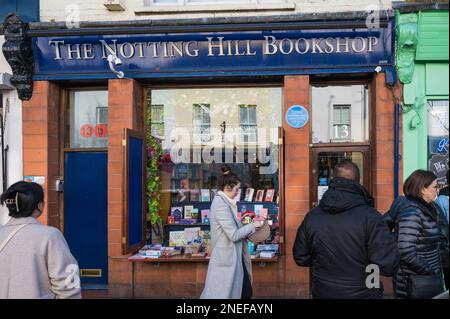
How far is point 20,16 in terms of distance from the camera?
7.09 metres

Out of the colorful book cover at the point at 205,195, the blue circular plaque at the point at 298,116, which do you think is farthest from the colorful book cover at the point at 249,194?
the blue circular plaque at the point at 298,116

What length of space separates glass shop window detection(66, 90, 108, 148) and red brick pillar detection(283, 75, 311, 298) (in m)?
2.82

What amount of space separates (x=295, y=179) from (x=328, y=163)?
67cm

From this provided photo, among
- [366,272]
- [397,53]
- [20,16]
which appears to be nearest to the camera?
[366,272]

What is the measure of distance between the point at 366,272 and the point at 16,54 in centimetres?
576

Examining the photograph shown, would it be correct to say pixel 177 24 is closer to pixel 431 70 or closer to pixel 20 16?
pixel 20 16

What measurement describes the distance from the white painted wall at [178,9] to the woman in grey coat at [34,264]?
4.76 metres

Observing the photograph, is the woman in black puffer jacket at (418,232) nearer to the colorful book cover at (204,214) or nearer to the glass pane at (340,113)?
the glass pane at (340,113)

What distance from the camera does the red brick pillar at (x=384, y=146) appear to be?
6695mm

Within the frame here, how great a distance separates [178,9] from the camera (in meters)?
7.03

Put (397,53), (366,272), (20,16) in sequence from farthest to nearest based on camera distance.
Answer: (20,16) < (397,53) < (366,272)

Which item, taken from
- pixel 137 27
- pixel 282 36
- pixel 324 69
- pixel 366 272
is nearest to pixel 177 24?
pixel 137 27

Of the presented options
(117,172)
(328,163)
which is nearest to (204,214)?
(117,172)

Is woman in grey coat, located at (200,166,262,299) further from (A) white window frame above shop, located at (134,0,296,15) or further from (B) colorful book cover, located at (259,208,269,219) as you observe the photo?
(A) white window frame above shop, located at (134,0,296,15)
